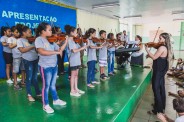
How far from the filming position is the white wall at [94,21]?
8.30m

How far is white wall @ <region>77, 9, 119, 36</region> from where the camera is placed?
8303 mm

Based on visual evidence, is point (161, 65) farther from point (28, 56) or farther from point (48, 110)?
point (28, 56)

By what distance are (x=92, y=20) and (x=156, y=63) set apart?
7160mm

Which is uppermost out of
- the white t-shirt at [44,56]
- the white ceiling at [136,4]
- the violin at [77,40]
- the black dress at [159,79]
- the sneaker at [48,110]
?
the white ceiling at [136,4]

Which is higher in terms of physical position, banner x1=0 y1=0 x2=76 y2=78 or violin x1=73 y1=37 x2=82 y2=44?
banner x1=0 y1=0 x2=76 y2=78

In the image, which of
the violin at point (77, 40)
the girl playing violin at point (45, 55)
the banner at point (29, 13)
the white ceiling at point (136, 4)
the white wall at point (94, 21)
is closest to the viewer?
the girl playing violin at point (45, 55)


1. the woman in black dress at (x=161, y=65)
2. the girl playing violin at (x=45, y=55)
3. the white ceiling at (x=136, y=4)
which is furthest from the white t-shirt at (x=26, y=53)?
the white ceiling at (x=136, y=4)

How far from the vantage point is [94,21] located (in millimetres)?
9656

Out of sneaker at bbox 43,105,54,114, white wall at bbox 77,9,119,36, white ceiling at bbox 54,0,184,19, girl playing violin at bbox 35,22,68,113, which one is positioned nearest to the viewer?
girl playing violin at bbox 35,22,68,113

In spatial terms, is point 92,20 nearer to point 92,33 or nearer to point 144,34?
point 92,33

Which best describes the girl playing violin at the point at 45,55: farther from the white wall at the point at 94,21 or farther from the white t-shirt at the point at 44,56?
the white wall at the point at 94,21

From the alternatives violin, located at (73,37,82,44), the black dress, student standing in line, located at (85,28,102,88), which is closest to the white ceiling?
student standing in line, located at (85,28,102,88)

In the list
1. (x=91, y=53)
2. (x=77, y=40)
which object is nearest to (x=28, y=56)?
(x=77, y=40)

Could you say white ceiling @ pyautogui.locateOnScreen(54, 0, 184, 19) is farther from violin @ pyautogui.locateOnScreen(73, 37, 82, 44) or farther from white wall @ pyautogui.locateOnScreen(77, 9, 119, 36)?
violin @ pyautogui.locateOnScreen(73, 37, 82, 44)
